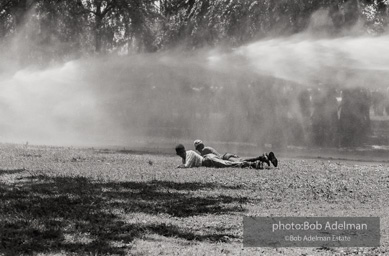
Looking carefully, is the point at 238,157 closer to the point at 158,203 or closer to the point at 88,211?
the point at 158,203

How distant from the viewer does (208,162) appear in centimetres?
1814

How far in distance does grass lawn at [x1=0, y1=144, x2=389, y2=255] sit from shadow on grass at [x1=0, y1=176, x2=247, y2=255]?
0.01m

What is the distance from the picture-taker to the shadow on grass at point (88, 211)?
7.84 metres

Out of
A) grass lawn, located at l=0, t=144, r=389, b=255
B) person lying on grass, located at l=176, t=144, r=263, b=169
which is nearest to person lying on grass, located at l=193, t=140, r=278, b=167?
person lying on grass, located at l=176, t=144, r=263, b=169

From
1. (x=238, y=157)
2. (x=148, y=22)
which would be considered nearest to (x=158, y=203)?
(x=238, y=157)

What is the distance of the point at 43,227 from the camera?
28.1 ft

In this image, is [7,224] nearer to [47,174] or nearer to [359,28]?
[47,174]

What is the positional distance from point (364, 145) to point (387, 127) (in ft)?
59.2

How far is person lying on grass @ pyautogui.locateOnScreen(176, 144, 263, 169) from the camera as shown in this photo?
1777 cm

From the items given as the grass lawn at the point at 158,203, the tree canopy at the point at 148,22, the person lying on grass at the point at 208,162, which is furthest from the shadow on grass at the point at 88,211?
the tree canopy at the point at 148,22

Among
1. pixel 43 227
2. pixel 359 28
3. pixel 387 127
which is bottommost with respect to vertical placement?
pixel 43 227

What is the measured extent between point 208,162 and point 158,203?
23.4 ft

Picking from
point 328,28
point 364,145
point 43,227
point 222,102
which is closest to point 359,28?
point 328,28

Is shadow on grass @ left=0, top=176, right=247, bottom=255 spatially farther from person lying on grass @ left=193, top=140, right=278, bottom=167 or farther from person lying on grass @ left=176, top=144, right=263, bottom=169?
person lying on grass @ left=193, top=140, right=278, bottom=167
